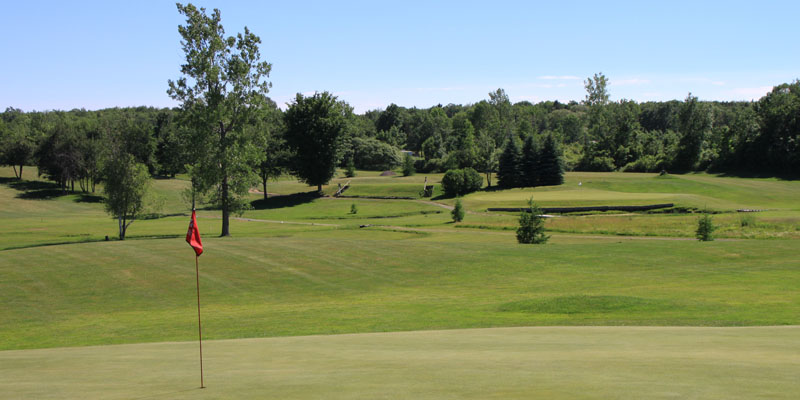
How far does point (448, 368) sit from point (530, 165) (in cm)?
8619

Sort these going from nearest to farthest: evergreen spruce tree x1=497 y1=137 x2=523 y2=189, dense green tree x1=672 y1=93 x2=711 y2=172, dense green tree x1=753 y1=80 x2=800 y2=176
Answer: dense green tree x1=753 y1=80 x2=800 y2=176 < evergreen spruce tree x1=497 y1=137 x2=523 y2=189 < dense green tree x1=672 y1=93 x2=711 y2=172

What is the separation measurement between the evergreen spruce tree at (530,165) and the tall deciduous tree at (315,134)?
30697 mm

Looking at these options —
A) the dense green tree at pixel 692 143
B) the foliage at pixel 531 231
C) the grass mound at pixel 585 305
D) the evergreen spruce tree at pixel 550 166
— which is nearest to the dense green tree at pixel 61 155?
the evergreen spruce tree at pixel 550 166

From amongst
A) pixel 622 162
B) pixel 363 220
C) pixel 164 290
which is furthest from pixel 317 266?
pixel 622 162

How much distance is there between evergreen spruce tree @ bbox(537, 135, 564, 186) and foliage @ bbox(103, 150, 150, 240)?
64.8 meters

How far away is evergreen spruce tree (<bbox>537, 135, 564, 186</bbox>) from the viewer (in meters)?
92.8

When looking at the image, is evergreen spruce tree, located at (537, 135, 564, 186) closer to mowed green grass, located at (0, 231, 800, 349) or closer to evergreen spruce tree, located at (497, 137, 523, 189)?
evergreen spruce tree, located at (497, 137, 523, 189)

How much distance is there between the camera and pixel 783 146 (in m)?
92.0

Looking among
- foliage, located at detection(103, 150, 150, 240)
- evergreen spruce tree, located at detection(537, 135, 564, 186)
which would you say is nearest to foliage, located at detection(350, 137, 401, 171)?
evergreen spruce tree, located at detection(537, 135, 564, 186)

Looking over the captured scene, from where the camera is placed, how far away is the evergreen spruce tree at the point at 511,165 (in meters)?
93.9

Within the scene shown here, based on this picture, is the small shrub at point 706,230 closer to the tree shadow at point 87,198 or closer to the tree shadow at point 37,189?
the tree shadow at point 87,198

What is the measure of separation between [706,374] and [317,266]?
25.3 meters

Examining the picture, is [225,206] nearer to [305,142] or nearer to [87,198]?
[305,142]

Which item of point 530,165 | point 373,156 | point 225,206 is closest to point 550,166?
point 530,165
